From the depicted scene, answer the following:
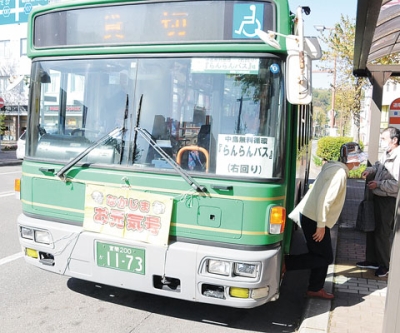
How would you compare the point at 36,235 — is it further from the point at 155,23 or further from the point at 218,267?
the point at 155,23

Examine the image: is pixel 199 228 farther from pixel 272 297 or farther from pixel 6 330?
pixel 6 330

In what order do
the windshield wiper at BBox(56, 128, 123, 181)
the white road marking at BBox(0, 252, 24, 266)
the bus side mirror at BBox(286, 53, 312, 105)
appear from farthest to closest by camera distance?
the white road marking at BBox(0, 252, 24, 266) → the windshield wiper at BBox(56, 128, 123, 181) → the bus side mirror at BBox(286, 53, 312, 105)

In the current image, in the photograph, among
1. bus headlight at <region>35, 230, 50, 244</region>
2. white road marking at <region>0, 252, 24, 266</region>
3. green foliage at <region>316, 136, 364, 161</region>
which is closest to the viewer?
bus headlight at <region>35, 230, 50, 244</region>

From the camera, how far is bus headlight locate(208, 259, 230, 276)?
3642 millimetres

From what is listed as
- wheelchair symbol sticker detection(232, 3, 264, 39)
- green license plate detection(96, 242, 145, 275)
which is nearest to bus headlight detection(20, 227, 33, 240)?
green license plate detection(96, 242, 145, 275)

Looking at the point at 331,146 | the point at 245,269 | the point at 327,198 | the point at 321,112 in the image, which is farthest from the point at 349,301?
the point at 321,112

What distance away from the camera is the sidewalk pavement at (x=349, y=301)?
4.02 m

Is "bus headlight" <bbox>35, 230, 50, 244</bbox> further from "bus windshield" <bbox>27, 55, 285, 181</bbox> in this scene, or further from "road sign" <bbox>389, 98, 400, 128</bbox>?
"road sign" <bbox>389, 98, 400, 128</bbox>

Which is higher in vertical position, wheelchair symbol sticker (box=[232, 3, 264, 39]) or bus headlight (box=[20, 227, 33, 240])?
wheelchair symbol sticker (box=[232, 3, 264, 39])

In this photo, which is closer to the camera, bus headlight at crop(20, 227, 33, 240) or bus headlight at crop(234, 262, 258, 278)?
bus headlight at crop(234, 262, 258, 278)

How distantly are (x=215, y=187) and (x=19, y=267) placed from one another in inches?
128

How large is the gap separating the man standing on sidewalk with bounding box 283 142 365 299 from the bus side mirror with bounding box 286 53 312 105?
1.21 metres

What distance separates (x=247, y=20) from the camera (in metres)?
3.66

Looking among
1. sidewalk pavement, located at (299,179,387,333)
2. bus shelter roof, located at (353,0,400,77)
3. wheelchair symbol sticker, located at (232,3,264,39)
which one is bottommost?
sidewalk pavement, located at (299,179,387,333)
